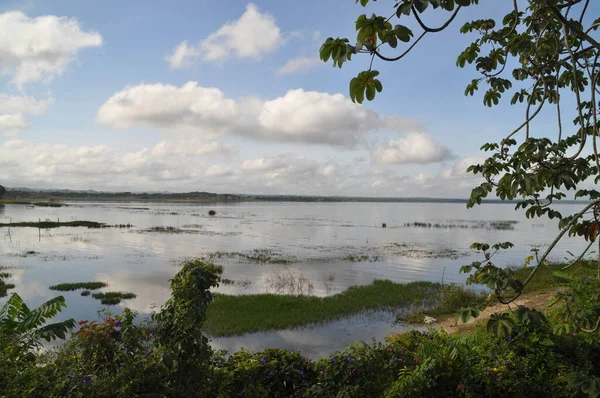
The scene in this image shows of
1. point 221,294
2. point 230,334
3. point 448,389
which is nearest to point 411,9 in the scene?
point 448,389

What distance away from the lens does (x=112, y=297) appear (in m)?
17.1

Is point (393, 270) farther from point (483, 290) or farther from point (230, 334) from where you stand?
point (230, 334)

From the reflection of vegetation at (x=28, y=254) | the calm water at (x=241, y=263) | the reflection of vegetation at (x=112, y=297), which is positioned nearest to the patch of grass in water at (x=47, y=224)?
the calm water at (x=241, y=263)

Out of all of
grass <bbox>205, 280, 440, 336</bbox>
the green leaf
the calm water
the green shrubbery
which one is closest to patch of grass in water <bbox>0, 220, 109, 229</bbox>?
the calm water

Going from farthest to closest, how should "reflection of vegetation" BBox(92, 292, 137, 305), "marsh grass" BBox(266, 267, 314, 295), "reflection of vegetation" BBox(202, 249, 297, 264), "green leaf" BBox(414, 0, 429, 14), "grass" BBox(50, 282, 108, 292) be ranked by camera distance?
"reflection of vegetation" BBox(202, 249, 297, 264) → "marsh grass" BBox(266, 267, 314, 295) → "grass" BBox(50, 282, 108, 292) → "reflection of vegetation" BBox(92, 292, 137, 305) → "green leaf" BBox(414, 0, 429, 14)

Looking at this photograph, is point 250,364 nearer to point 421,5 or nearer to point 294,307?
point 421,5

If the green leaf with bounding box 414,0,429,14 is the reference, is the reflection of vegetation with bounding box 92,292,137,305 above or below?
below

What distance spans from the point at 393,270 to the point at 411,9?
82.3 ft

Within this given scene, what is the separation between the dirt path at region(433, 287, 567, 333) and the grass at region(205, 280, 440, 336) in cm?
278

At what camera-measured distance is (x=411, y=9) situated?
2.05 metres

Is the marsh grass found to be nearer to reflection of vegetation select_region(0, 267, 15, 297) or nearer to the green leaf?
reflection of vegetation select_region(0, 267, 15, 297)

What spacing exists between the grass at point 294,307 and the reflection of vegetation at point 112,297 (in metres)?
4.54

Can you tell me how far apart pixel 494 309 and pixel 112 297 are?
16.7 metres

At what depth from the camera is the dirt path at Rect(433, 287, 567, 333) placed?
12594 millimetres
